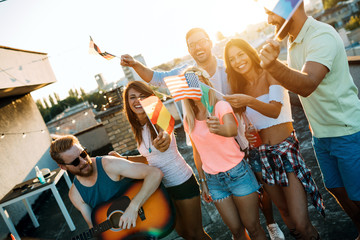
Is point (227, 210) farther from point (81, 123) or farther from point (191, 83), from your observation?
point (81, 123)

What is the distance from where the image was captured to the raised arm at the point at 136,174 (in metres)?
2.06

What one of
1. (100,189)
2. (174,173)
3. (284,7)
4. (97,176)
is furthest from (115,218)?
(284,7)

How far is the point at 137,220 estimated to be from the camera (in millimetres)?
2152

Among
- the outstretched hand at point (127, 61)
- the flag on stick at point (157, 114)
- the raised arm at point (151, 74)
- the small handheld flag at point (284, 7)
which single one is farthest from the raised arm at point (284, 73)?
the outstretched hand at point (127, 61)

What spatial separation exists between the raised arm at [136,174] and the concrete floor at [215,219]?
123cm

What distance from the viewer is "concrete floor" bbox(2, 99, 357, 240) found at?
2.29 meters

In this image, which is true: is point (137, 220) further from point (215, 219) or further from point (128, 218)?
point (215, 219)

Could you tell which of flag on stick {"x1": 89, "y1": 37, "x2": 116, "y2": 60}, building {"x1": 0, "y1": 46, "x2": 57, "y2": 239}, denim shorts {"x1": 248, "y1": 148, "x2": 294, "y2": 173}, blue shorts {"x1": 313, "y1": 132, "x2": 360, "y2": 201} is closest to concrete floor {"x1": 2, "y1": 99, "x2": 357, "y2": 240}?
building {"x1": 0, "y1": 46, "x2": 57, "y2": 239}

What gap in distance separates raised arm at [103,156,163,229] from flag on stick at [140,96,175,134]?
1.33 ft

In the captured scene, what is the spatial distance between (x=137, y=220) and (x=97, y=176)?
531 millimetres

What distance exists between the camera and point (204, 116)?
79.2 inches

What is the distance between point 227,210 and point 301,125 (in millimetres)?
3584

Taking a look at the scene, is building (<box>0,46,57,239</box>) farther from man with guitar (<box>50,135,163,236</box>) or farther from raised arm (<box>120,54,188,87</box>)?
raised arm (<box>120,54,188,87</box>)

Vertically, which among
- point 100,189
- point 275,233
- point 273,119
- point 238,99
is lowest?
point 275,233
